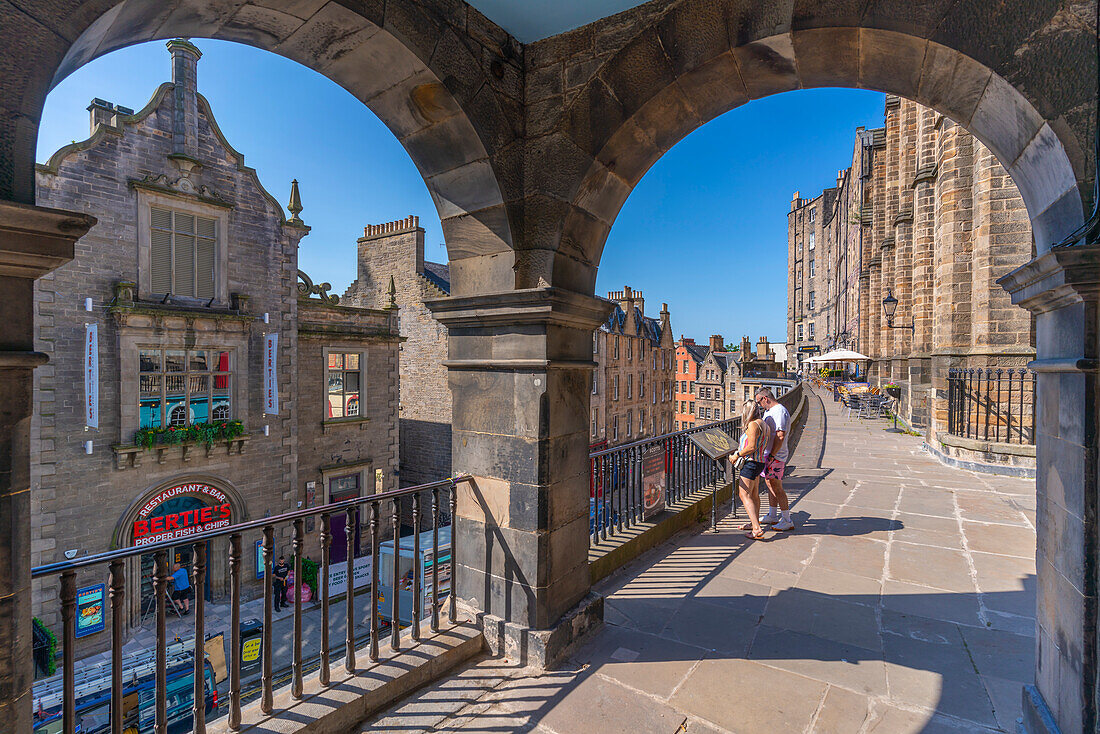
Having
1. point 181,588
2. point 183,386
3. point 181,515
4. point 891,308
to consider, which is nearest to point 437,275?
point 183,386

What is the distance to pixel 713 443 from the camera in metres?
4.80

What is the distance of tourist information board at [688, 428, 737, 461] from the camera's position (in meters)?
4.66

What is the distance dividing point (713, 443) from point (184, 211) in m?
11.7

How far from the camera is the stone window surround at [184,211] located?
10078 millimetres

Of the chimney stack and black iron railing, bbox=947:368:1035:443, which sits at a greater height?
the chimney stack

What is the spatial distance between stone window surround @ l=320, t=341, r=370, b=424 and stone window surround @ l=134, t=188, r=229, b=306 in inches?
108

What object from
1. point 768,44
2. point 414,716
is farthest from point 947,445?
point 414,716

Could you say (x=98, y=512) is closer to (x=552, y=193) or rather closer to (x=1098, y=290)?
(x=552, y=193)

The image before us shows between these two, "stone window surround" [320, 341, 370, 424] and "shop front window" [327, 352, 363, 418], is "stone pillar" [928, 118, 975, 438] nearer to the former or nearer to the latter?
"stone window surround" [320, 341, 370, 424]

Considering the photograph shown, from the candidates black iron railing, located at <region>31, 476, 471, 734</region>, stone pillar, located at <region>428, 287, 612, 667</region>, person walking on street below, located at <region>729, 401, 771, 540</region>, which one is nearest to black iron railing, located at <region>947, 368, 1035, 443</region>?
person walking on street below, located at <region>729, 401, 771, 540</region>

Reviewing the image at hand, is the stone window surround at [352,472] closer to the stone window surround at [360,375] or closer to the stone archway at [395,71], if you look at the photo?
the stone window surround at [360,375]

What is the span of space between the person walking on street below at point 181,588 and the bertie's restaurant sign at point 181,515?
0.73m

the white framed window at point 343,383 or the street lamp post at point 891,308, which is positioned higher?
the street lamp post at point 891,308

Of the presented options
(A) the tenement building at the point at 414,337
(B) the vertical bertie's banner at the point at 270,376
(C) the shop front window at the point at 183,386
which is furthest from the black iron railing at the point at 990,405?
(C) the shop front window at the point at 183,386
